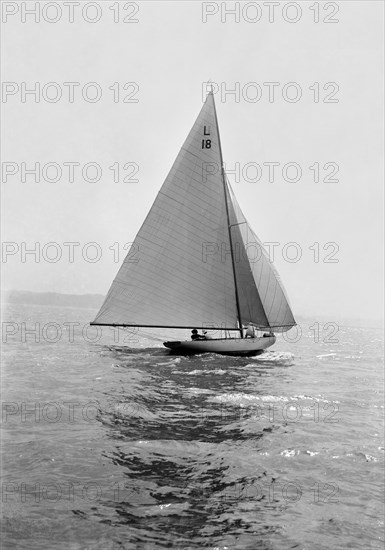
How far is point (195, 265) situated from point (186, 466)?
23.2 metres

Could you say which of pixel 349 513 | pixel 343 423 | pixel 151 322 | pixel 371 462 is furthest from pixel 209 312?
pixel 349 513

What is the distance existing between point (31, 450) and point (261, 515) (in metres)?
6.67

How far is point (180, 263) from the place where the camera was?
35.0m

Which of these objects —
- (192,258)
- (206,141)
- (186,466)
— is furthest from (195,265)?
(186,466)

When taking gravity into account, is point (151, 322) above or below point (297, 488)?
above

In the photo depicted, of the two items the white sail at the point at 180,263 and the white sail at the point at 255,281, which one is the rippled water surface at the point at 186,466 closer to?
the white sail at the point at 180,263

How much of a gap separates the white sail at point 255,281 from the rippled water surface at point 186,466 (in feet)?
39.9

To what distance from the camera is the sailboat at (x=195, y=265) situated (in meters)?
34.8

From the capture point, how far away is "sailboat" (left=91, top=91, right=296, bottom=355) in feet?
114

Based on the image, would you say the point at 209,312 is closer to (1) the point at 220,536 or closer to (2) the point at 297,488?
(2) the point at 297,488

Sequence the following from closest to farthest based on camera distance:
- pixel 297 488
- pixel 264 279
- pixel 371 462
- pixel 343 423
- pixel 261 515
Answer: pixel 261 515 < pixel 297 488 < pixel 371 462 < pixel 343 423 < pixel 264 279

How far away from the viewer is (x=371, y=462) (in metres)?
14.7

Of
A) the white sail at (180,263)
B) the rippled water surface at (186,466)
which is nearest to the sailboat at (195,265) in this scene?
the white sail at (180,263)

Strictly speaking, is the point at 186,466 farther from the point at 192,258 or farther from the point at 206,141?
the point at 206,141
